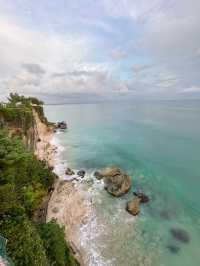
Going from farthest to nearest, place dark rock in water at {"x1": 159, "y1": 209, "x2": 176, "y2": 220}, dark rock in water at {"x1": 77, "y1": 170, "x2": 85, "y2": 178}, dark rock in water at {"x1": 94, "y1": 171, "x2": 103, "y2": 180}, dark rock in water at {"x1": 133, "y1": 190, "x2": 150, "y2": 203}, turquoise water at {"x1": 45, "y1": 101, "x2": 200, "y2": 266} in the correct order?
dark rock in water at {"x1": 77, "y1": 170, "x2": 85, "y2": 178}
dark rock in water at {"x1": 94, "y1": 171, "x2": 103, "y2": 180}
dark rock in water at {"x1": 133, "y1": 190, "x2": 150, "y2": 203}
dark rock in water at {"x1": 159, "y1": 209, "x2": 176, "y2": 220}
turquoise water at {"x1": 45, "y1": 101, "x2": 200, "y2": 266}

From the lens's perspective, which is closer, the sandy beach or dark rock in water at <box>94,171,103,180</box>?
the sandy beach

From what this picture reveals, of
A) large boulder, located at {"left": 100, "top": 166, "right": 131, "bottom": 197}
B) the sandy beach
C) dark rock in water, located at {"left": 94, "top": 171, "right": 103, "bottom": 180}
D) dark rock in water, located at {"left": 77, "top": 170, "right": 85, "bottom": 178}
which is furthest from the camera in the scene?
dark rock in water, located at {"left": 77, "top": 170, "right": 85, "bottom": 178}

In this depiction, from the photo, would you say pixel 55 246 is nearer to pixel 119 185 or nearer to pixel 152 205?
Result: pixel 119 185

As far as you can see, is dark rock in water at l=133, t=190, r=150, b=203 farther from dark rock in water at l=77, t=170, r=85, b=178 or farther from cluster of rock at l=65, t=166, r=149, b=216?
dark rock in water at l=77, t=170, r=85, b=178

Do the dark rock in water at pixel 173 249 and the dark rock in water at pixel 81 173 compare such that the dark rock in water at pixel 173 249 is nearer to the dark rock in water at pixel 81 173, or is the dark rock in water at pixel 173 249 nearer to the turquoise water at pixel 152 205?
the turquoise water at pixel 152 205

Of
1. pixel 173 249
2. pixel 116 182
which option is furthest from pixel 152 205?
pixel 173 249

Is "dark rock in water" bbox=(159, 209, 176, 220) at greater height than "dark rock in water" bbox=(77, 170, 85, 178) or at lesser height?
lesser

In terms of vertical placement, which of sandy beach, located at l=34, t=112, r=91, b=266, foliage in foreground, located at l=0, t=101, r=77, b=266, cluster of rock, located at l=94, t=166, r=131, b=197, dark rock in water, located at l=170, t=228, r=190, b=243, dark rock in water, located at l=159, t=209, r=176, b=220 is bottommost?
dark rock in water, located at l=170, t=228, r=190, b=243

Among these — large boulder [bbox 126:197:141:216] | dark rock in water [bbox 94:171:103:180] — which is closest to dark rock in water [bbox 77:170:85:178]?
dark rock in water [bbox 94:171:103:180]
